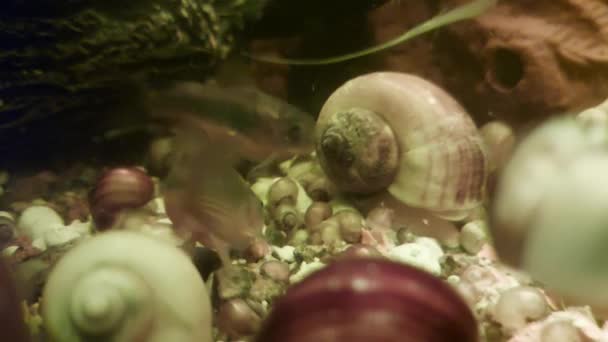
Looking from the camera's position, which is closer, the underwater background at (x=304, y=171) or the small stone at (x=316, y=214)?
the underwater background at (x=304, y=171)

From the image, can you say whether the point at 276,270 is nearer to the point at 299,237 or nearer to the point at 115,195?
the point at 299,237

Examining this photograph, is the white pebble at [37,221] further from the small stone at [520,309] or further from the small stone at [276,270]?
the small stone at [520,309]

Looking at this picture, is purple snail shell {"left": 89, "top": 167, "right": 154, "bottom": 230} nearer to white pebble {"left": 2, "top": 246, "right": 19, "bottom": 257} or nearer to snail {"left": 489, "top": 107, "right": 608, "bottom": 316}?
white pebble {"left": 2, "top": 246, "right": 19, "bottom": 257}

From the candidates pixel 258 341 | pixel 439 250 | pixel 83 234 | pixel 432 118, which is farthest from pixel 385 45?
pixel 258 341

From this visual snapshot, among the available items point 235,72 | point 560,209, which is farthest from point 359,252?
point 235,72

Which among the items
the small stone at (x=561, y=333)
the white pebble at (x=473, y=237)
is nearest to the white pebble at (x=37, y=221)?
the white pebble at (x=473, y=237)

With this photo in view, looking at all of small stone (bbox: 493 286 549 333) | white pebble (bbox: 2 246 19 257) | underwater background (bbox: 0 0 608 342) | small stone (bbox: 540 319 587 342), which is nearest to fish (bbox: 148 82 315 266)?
underwater background (bbox: 0 0 608 342)
